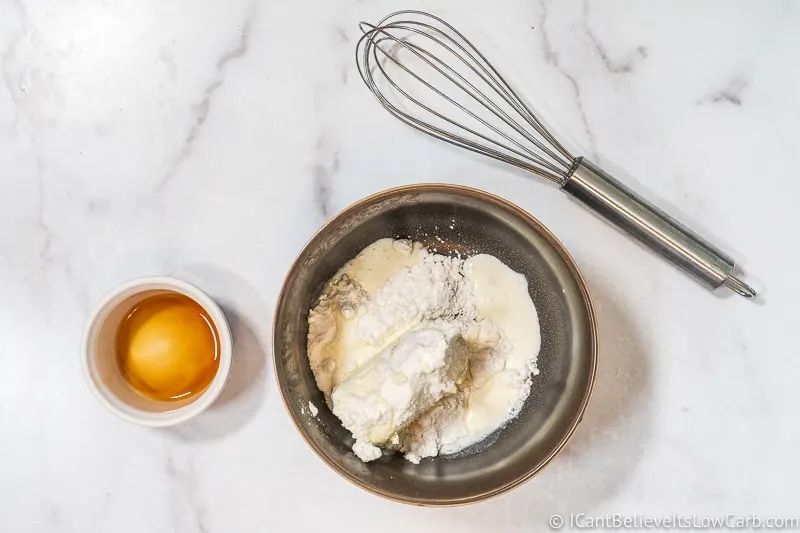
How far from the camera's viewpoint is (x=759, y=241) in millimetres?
741

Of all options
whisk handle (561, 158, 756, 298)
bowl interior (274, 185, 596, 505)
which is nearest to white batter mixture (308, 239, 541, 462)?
bowl interior (274, 185, 596, 505)

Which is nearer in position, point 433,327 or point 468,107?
point 433,327

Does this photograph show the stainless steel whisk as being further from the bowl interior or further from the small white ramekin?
the small white ramekin

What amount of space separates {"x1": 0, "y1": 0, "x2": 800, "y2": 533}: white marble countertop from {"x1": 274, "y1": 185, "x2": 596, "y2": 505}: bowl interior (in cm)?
7

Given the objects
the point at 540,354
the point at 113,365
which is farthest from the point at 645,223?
the point at 113,365

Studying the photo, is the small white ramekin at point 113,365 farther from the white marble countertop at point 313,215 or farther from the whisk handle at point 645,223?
the whisk handle at point 645,223

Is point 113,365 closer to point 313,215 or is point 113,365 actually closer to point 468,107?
point 313,215

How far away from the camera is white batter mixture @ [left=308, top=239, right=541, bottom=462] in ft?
2.15

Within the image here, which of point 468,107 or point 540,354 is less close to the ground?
point 468,107

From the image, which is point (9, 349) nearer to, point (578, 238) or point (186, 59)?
point (186, 59)

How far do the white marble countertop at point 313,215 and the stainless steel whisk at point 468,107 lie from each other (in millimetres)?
23

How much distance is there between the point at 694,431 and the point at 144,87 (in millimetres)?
752

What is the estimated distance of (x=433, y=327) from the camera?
24.9 inches

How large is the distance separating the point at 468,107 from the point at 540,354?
0.29 meters
